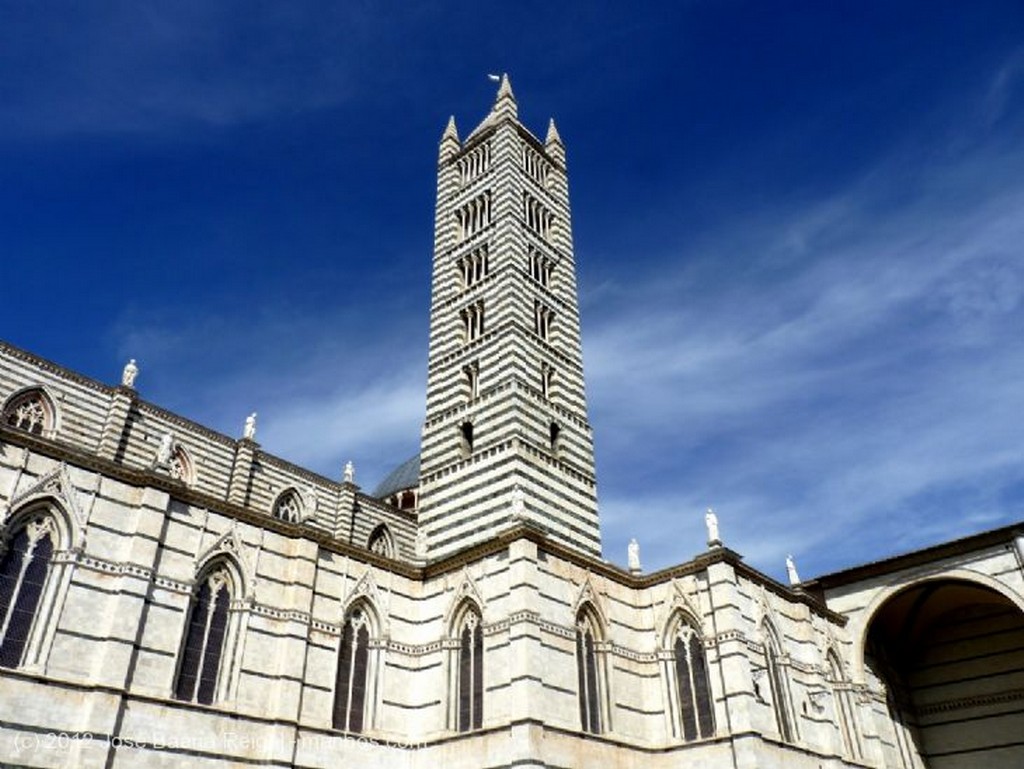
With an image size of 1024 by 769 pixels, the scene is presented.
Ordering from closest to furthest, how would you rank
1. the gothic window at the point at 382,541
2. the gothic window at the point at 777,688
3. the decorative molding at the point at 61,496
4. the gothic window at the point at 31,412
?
the decorative molding at the point at 61,496 < the gothic window at the point at 777,688 < the gothic window at the point at 31,412 < the gothic window at the point at 382,541

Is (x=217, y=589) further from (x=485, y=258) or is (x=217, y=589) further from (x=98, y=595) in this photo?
(x=485, y=258)

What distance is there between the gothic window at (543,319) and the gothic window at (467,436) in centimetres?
494

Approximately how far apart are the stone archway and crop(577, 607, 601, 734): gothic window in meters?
12.8

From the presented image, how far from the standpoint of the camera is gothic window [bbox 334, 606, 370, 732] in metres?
20.1

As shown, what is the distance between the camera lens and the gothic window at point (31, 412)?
26.8 metres

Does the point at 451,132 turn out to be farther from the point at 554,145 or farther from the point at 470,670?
the point at 470,670

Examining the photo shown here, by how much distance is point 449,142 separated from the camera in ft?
131

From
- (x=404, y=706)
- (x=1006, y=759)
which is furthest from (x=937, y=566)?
(x=404, y=706)

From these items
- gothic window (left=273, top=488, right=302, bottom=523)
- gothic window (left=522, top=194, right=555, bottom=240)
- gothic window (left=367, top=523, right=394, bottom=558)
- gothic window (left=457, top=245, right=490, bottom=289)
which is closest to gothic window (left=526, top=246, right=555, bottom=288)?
gothic window (left=522, top=194, right=555, bottom=240)

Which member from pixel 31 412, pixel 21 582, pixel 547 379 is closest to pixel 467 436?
pixel 547 379

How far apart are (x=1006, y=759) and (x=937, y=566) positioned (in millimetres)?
7451

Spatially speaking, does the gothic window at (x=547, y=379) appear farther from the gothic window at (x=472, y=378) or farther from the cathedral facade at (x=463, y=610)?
the gothic window at (x=472, y=378)

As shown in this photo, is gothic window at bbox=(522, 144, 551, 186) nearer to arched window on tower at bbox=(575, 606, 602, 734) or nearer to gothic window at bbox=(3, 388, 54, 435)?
gothic window at bbox=(3, 388, 54, 435)

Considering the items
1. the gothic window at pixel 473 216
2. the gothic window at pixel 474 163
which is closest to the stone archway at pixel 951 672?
the gothic window at pixel 473 216
